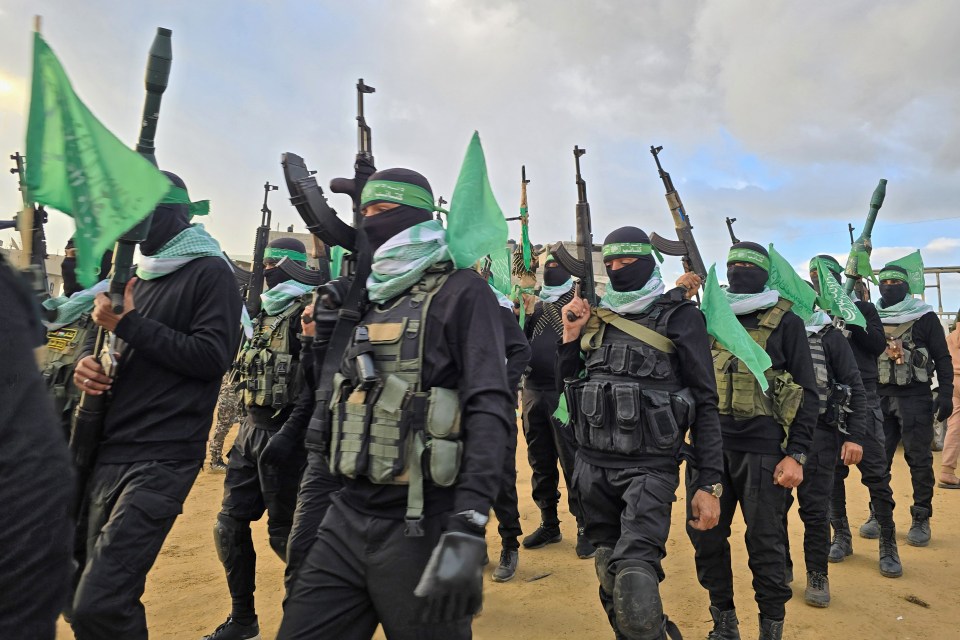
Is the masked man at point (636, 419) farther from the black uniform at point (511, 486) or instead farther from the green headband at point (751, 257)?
the green headband at point (751, 257)

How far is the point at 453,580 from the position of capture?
1.82m

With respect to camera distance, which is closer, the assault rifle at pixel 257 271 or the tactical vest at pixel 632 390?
the tactical vest at pixel 632 390

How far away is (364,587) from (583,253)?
2988 millimetres

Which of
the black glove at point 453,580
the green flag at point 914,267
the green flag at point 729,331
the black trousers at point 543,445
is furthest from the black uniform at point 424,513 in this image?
the green flag at point 914,267

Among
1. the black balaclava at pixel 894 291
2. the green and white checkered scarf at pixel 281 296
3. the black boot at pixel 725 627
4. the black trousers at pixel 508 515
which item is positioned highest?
the black balaclava at pixel 894 291

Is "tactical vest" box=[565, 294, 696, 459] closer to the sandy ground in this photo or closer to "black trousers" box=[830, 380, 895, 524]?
the sandy ground

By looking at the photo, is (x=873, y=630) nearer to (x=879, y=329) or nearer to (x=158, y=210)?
(x=879, y=329)

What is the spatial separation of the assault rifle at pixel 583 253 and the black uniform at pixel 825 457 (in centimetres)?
201

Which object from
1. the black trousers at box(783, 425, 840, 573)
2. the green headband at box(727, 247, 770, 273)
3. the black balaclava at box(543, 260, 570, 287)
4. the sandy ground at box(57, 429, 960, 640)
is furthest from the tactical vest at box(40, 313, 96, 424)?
the black trousers at box(783, 425, 840, 573)

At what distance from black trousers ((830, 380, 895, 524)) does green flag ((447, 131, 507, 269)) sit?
4655mm

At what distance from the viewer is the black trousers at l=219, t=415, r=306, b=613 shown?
4023mm

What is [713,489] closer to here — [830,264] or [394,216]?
[394,216]

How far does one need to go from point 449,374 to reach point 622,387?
4.80 ft

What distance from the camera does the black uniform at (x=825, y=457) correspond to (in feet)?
15.7
